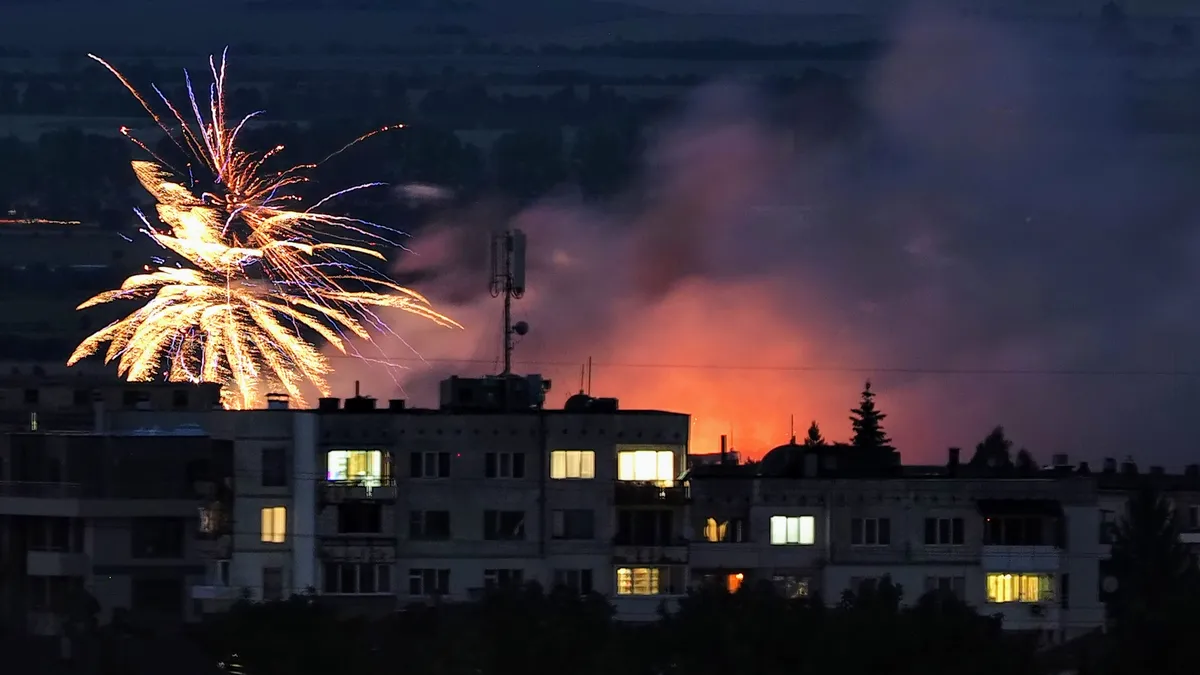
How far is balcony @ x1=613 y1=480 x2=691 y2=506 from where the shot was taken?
211 feet

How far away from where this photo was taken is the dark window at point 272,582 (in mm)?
63625

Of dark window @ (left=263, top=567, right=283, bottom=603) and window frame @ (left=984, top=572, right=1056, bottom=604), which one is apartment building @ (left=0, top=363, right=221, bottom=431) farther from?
window frame @ (left=984, top=572, right=1056, bottom=604)

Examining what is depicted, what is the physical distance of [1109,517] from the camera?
76.4m

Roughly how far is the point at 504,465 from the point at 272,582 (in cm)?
496

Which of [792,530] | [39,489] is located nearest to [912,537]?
[792,530]

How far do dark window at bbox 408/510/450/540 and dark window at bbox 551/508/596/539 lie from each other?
207cm

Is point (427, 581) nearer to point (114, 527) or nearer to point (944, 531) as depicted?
point (114, 527)

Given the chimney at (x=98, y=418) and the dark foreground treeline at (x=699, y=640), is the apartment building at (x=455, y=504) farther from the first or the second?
the dark foreground treeline at (x=699, y=640)

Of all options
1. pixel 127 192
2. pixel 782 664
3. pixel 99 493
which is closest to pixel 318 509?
A: pixel 99 493

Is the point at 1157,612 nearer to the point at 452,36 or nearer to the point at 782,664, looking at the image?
the point at 782,664

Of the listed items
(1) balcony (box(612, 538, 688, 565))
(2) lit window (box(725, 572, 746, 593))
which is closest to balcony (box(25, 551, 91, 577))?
(1) balcony (box(612, 538, 688, 565))

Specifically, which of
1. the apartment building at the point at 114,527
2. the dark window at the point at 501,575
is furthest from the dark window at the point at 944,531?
the apartment building at the point at 114,527

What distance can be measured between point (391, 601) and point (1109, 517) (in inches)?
812

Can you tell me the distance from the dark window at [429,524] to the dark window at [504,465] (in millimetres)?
1182
